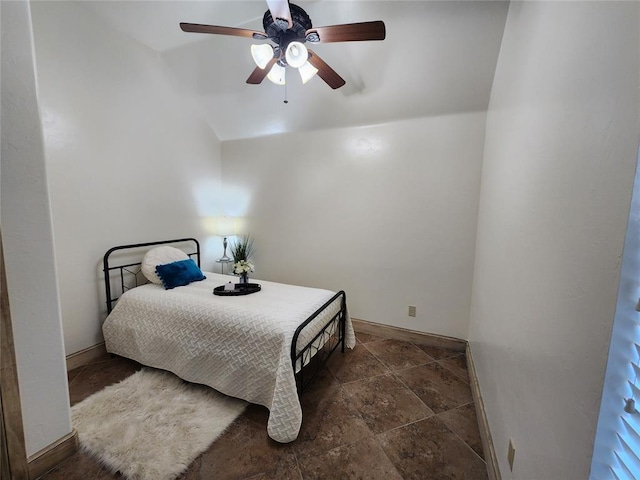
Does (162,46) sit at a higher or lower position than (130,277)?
higher

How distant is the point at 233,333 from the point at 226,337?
0.24 feet

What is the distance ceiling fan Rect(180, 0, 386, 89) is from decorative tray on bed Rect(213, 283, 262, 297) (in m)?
1.88

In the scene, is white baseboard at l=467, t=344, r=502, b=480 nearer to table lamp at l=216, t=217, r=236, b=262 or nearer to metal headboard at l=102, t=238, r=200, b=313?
table lamp at l=216, t=217, r=236, b=262

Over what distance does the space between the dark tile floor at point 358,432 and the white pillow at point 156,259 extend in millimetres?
839

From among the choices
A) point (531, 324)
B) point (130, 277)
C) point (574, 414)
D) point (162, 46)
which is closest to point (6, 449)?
point (130, 277)

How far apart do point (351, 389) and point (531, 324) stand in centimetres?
154

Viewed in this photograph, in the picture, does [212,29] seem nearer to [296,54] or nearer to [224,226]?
[296,54]

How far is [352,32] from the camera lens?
5.09ft

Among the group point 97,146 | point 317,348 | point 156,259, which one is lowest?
point 317,348

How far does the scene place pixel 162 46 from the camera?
2.80 m

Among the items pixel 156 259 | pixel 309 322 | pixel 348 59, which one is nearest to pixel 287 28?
pixel 348 59

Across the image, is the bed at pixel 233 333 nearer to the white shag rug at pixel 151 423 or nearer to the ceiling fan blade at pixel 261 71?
the white shag rug at pixel 151 423

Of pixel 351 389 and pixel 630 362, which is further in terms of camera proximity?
pixel 351 389

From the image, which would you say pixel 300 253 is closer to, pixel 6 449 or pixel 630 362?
pixel 6 449
